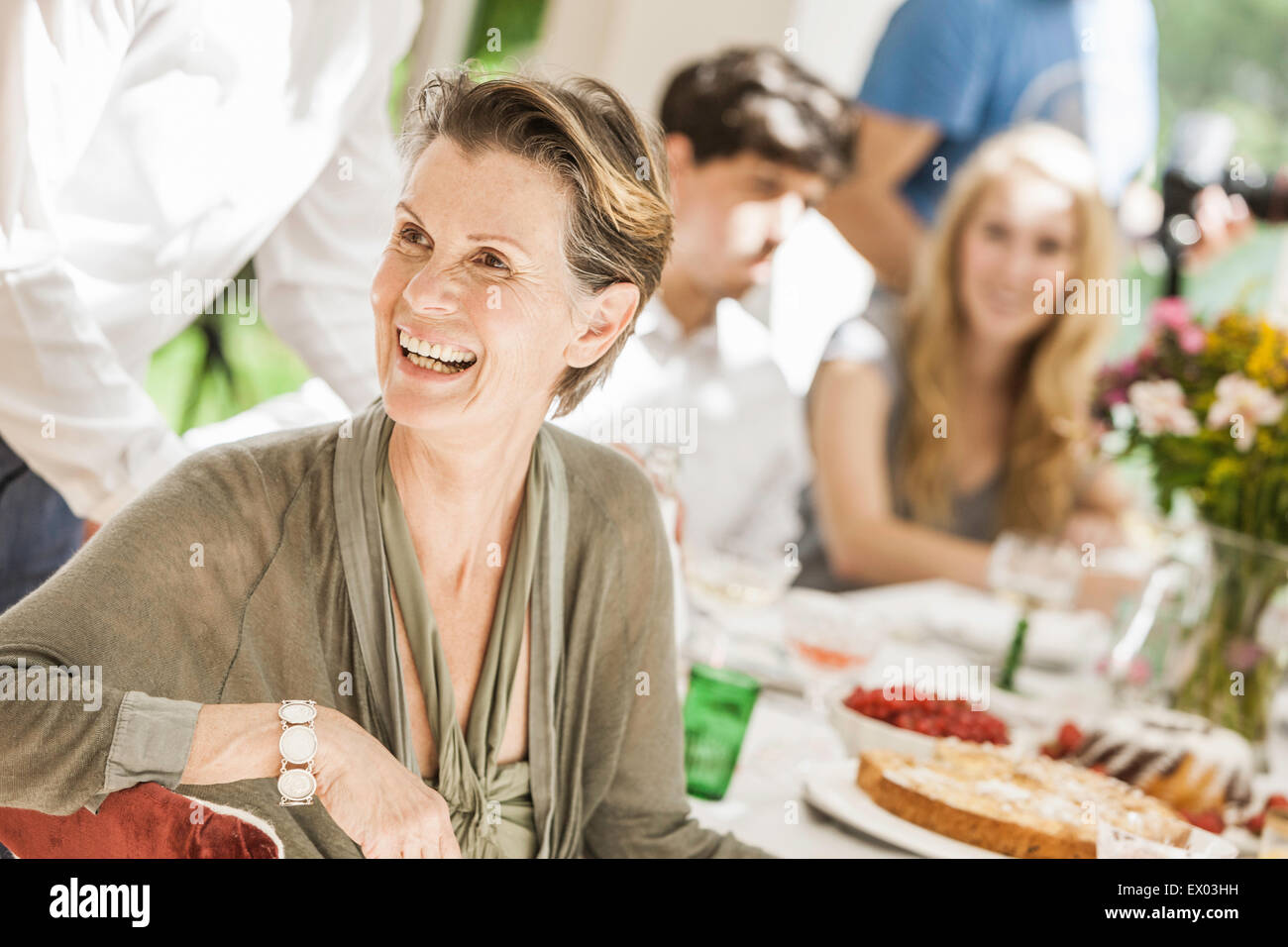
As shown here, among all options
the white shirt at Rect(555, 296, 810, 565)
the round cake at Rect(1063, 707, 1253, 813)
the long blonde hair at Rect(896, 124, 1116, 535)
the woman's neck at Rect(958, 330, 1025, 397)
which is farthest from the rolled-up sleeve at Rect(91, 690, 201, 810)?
the woman's neck at Rect(958, 330, 1025, 397)

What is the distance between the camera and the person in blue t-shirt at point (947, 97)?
3.70 metres

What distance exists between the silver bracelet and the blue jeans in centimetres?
53

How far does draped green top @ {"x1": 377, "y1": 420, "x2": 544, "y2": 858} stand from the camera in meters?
1.05

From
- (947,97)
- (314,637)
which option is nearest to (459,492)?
(314,637)

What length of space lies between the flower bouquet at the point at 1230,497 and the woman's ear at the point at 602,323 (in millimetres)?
993

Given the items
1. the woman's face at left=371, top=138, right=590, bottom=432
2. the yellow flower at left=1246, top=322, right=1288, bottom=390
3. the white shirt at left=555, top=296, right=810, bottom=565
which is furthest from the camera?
the white shirt at left=555, top=296, right=810, bottom=565

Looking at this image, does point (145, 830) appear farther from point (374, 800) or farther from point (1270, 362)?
point (1270, 362)

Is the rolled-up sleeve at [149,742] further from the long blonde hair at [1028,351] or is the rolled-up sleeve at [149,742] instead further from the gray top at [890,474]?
the long blonde hair at [1028,351]

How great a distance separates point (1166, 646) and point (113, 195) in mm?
1535

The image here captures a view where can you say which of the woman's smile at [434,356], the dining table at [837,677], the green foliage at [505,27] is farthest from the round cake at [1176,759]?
the green foliage at [505,27]

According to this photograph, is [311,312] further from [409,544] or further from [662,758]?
[662,758]

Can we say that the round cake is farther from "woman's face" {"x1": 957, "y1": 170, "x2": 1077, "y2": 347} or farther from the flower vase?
"woman's face" {"x1": 957, "y1": 170, "x2": 1077, "y2": 347}

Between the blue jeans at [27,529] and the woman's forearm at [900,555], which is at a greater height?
the blue jeans at [27,529]

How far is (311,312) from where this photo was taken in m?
1.39
